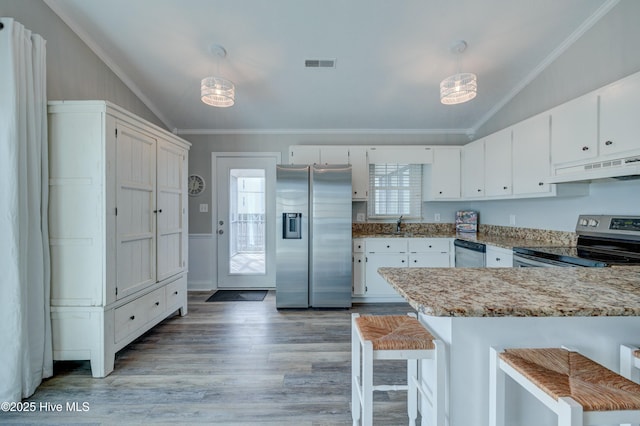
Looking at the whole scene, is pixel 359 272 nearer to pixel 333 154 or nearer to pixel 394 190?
pixel 394 190

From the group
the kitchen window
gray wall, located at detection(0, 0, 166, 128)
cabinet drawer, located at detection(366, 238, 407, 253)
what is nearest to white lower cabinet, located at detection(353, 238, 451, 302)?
cabinet drawer, located at detection(366, 238, 407, 253)

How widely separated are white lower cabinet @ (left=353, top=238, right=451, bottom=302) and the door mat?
4.50 ft

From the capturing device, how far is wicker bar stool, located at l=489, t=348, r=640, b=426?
0.73m

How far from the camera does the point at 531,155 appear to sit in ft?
8.84

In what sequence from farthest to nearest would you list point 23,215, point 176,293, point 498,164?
point 498,164 < point 176,293 < point 23,215

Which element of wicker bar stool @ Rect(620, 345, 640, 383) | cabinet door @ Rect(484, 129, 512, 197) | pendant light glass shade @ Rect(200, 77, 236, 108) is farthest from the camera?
cabinet door @ Rect(484, 129, 512, 197)

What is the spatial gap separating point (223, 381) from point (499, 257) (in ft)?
8.91

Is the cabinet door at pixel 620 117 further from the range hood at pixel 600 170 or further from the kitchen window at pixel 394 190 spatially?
the kitchen window at pixel 394 190

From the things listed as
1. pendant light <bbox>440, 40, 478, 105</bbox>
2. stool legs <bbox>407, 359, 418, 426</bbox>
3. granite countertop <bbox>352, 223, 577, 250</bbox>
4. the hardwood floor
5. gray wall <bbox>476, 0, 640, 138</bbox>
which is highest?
gray wall <bbox>476, 0, 640, 138</bbox>

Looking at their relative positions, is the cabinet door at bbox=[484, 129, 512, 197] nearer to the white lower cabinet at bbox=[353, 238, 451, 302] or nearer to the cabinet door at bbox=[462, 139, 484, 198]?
the cabinet door at bbox=[462, 139, 484, 198]

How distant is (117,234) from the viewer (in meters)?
2.12

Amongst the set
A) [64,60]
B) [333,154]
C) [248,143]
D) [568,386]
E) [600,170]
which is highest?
[64,60]

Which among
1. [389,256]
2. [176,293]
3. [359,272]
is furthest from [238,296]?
[389,256]

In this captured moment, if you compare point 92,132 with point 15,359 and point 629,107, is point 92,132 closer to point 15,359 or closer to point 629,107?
point 15,359
